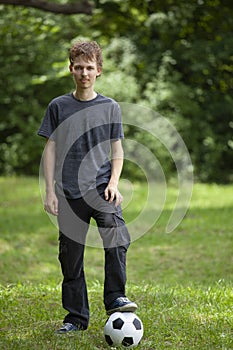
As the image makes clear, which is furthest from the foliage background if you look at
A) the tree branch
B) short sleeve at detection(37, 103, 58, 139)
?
short sleeve at detection(37, 103, 58, 139)

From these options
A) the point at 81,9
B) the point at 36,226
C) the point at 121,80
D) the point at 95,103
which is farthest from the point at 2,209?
the point at 95,103

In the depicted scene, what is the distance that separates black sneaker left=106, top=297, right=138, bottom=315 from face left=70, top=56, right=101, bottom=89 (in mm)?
1385

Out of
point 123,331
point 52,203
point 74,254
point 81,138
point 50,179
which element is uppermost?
point 81,138

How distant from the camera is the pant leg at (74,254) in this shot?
4.19 metres

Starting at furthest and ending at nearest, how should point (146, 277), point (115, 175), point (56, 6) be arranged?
→ point (56, 6)
point (146, 277)
point (115, 175)

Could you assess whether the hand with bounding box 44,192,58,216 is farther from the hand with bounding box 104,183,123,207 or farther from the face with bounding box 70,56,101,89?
the face with bounding box 70,56,101,89

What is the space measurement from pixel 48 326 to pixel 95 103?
1.59 m

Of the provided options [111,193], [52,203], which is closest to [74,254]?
[52,203]

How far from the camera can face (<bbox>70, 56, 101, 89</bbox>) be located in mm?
4148

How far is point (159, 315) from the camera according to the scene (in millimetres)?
4766

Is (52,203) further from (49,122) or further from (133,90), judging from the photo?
(133,90)

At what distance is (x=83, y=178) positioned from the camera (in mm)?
4152

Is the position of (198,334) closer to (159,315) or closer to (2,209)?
(159,315)

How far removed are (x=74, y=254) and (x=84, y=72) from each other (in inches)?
46.2
